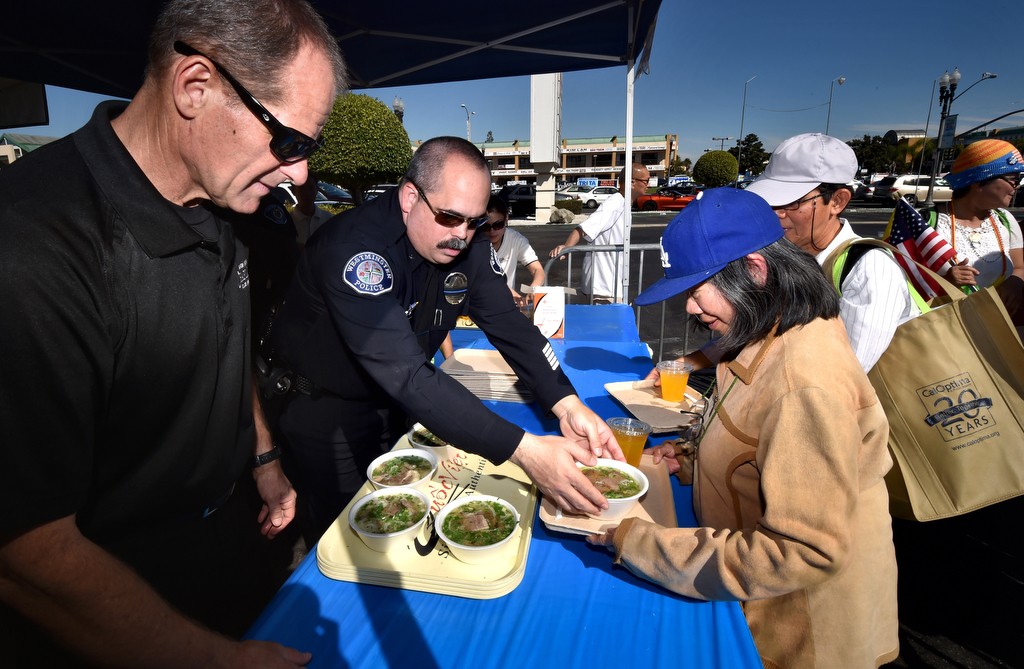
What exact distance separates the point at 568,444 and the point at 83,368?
1.31 metres

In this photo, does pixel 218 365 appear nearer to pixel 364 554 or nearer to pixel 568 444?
pixel 364 554

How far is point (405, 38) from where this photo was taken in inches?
188

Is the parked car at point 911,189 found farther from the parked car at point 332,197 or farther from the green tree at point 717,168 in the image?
the parked car at point 332,197

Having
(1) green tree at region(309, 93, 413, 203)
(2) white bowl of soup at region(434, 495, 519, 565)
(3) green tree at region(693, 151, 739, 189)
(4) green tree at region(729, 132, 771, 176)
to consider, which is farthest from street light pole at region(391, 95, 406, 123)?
(4) green tree at region(729, 132, 771, 176)

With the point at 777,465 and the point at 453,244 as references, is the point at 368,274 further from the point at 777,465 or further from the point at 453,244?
the point at 777,465

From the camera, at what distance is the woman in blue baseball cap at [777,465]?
1.24m

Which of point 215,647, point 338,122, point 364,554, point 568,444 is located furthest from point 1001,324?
point 338,122

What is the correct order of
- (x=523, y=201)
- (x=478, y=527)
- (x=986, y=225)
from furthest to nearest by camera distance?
1. (x=523, y=201)
2. (x=986, y=225)
3. (x=478, y=527)

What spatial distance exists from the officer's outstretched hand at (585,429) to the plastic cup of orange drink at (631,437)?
2 cm

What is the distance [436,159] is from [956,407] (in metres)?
2.61

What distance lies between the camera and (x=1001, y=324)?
223 cm

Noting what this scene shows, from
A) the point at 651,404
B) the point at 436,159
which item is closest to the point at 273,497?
the point at 436,159

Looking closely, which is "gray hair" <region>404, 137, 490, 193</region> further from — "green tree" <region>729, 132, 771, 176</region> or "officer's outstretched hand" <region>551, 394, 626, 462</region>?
"green tree" <region>729, 132, 771, 176</region>

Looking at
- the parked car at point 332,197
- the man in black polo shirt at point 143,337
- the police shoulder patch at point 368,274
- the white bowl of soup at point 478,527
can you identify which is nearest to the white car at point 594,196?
the parked car at point 332,197
